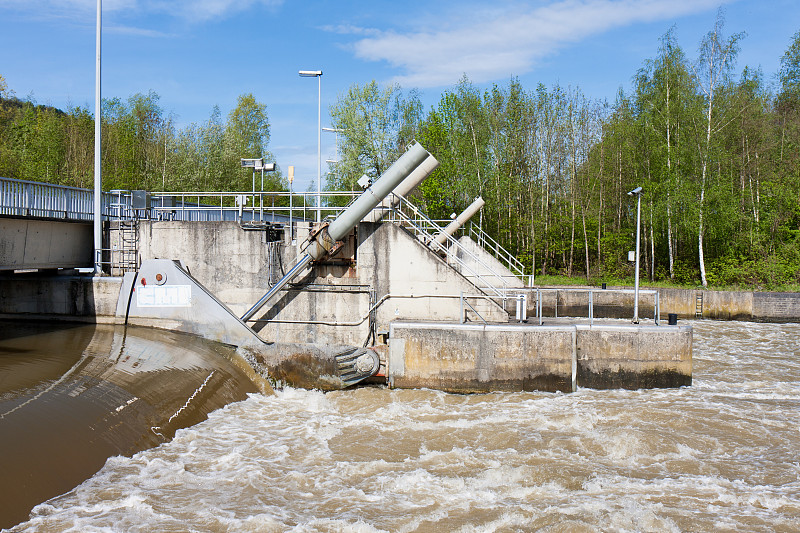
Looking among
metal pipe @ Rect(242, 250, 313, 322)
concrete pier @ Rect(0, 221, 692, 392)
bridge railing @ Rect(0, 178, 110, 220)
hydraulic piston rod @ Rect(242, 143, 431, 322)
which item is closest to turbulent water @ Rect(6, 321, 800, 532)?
concrete pier @ Rect(0, 221, 692, 392)

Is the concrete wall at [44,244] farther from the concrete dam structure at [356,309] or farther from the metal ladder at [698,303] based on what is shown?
the metal ladder at [698,303]


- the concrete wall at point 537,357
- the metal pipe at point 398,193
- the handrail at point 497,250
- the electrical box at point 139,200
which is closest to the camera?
the concrete wall at point 537,357

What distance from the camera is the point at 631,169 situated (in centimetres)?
4122

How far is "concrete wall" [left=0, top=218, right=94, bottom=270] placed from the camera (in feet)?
54.2

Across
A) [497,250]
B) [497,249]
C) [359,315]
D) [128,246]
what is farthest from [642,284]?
[128,246]

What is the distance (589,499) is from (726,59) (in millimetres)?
36003

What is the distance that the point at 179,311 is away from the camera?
57.3 ft

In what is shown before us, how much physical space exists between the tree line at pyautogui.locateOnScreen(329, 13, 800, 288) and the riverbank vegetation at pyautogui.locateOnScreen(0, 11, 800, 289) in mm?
107

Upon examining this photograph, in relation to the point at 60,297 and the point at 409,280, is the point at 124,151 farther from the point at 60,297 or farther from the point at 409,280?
the point at 409,280

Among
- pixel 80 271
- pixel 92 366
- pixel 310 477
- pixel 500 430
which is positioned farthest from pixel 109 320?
pixel 500 430

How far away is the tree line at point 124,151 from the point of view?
43.7 m

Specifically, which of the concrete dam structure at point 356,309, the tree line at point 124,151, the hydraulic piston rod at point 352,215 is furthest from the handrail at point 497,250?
the tree line at point 124,151

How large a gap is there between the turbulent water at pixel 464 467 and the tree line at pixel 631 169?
23.9m

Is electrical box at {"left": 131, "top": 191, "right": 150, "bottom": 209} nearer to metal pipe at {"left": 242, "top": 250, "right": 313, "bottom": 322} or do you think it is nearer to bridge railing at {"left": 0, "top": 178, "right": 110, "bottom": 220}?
bridge railing at {"left": 0, "top": 178, "right": 110, "bottom": 220}
